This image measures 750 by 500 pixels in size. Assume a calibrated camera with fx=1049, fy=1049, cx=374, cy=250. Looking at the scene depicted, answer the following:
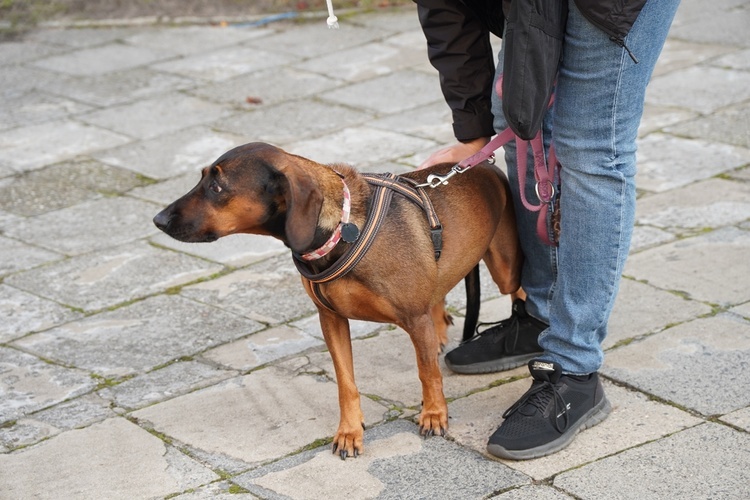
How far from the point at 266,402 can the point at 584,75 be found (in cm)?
161

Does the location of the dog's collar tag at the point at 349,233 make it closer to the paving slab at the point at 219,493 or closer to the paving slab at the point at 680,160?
the paving slab at the point at 219,493

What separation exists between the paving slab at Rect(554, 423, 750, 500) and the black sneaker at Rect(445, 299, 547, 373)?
705 mm

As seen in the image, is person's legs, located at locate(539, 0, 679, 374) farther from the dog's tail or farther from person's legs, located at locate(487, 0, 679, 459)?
the dog's tail

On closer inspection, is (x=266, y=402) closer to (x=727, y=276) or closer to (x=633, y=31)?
(x=633, y=31)

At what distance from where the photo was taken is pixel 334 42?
8.77m

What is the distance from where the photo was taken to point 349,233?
10.3 ft

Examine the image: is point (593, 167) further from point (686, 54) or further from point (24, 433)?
point (686, 54)

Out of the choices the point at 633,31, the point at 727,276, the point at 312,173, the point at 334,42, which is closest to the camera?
the point at 633,31

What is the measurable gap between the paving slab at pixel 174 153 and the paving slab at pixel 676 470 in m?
3.62

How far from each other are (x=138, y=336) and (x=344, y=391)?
1354 mm

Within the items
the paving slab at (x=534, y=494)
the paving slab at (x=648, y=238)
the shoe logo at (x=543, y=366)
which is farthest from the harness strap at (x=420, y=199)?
the paving slab at (x=648, y=238)

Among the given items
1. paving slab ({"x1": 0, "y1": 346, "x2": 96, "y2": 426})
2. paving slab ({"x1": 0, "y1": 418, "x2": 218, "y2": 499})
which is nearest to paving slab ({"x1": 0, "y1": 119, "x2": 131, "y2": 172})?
paving slab ({"x1": 0, "y1": 346, "x2": 96, "y2": 426})

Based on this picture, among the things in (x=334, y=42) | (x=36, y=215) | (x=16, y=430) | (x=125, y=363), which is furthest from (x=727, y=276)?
(x=334, y=42)

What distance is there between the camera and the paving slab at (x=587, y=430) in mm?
3240
